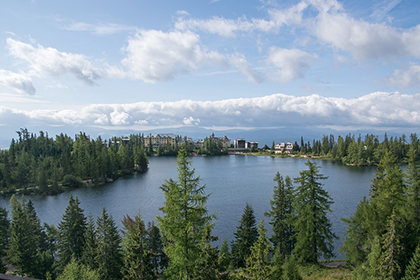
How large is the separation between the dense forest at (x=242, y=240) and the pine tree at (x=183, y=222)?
0.04 meters

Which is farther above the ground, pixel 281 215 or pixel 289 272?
pixel 281 215

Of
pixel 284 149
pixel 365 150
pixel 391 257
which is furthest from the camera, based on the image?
pixel 284 149

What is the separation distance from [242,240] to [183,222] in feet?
47.0

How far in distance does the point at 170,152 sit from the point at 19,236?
Answer: 11851 centimetres

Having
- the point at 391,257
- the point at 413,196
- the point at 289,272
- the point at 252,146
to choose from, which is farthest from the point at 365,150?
the point at 289,272

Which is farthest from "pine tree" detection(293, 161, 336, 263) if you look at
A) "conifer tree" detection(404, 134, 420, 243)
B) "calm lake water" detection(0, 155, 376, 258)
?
"calm lake water" detection(0, 155, 376, 258)

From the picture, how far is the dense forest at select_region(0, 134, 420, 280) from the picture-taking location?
41.2 ft

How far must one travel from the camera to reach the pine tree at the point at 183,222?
12156 mm

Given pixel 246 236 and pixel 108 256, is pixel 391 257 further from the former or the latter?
pixel 108 256

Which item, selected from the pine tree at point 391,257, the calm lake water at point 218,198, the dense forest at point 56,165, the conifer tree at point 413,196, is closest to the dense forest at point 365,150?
the calm lake water at point 218,198

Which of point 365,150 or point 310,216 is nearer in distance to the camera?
point 310,216

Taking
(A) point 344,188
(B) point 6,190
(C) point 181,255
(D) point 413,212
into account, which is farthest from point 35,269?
(A) point 344,188

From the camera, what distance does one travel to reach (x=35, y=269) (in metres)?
24.5

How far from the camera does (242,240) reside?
25.0 m
